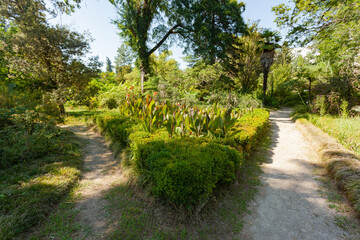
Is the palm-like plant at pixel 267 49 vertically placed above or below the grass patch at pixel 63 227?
above

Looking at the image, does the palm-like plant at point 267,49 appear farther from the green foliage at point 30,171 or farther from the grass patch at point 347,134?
the green foliage at point 30,171

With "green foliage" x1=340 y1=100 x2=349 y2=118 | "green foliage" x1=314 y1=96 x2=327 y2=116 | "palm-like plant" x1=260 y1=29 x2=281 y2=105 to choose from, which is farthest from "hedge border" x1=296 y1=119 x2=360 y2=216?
"palm-like plant" x1=260 y1=29 x2=281 y2=105

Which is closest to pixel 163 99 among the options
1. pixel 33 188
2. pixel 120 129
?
pixel 120 129

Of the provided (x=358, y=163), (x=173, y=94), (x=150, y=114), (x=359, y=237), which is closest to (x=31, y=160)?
(x=150, y=114)

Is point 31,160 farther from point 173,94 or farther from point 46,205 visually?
point 173,94

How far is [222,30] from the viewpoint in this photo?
1154 centimetres

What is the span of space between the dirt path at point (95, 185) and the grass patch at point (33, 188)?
276 millimetres

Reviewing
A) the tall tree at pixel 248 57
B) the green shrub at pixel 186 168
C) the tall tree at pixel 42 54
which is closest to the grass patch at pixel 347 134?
the green shrub at pixel 186 168

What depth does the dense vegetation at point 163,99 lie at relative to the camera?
2.21 m

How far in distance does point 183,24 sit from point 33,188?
12.2 m

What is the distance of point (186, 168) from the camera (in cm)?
185

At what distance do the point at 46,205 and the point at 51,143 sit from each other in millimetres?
2494

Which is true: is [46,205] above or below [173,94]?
below

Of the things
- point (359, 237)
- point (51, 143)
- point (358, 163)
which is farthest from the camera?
point (51, 143)
